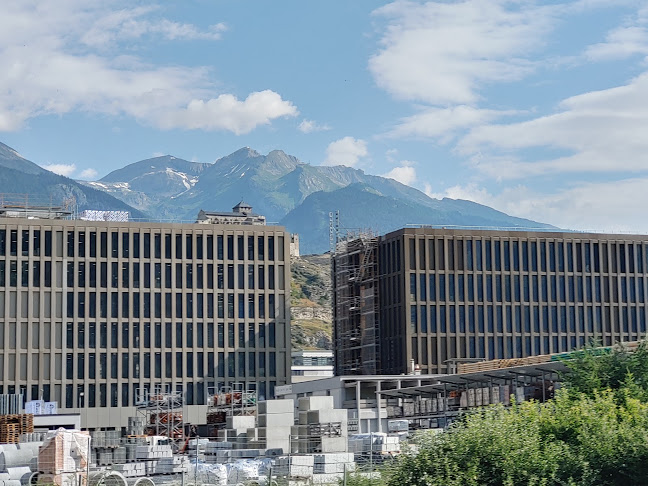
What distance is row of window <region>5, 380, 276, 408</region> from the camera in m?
126

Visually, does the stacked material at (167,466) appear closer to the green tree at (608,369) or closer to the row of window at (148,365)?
the green tree at (608,369)

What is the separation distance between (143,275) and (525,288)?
162 ft

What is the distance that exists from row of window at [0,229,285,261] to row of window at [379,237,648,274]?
17.2m

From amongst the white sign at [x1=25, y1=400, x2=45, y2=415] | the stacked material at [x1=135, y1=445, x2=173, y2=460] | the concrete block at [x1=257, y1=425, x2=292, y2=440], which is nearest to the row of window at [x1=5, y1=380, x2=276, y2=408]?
the white sign at [x1=25, y1=400, x2=45, y2=415]

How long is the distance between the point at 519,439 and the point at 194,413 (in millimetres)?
98526

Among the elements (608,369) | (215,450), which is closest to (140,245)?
(215,450)

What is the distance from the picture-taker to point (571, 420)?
39.8 m

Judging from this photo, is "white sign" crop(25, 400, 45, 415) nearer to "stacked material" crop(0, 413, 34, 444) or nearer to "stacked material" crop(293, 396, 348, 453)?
"stacked material" crop(0, 413, 34, 444)

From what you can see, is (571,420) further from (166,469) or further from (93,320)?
(93,320)

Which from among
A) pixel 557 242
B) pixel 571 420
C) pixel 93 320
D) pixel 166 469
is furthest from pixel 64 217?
pixel 571 420

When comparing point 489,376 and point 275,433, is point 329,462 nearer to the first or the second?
point 275,433

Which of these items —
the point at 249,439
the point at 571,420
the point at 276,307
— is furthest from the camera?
the point at 276,307

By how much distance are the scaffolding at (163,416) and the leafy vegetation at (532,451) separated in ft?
204

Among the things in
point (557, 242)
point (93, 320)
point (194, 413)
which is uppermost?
→ point (557, 242)
